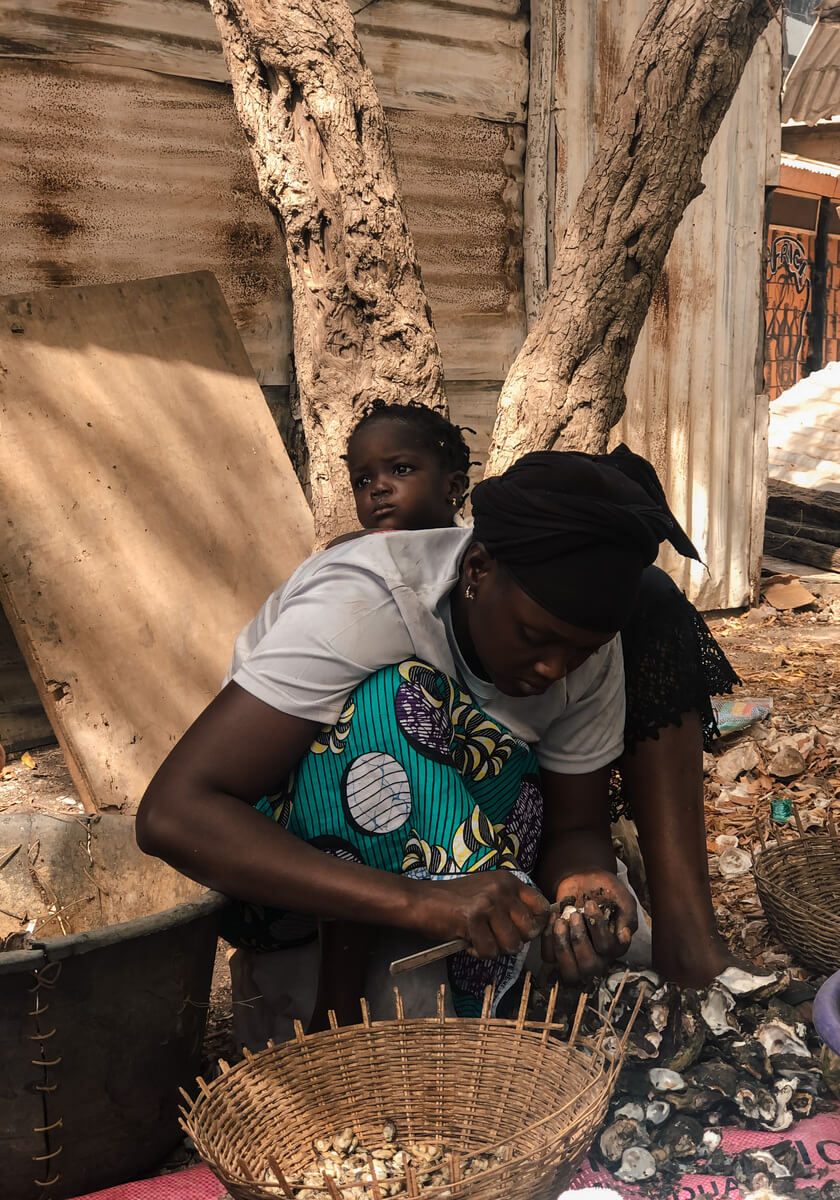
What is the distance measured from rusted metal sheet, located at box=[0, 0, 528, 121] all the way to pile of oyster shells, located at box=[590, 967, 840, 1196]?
3536 mm

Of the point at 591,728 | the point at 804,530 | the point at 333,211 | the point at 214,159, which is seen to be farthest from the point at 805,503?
the point at 591,728

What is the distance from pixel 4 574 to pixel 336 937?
1.98 metres

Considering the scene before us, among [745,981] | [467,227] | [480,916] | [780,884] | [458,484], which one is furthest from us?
[467,227]

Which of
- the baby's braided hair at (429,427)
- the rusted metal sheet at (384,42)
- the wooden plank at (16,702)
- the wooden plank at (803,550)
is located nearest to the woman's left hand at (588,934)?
the baby's braided hair at (429,427)

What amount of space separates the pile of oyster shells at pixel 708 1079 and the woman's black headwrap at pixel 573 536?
75cm

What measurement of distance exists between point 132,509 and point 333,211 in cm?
126

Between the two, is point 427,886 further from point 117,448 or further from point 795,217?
point 795,217

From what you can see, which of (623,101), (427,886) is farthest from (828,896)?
(623,101)

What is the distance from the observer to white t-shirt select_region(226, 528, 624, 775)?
1860 mm

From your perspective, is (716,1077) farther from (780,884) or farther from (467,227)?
(467,227)

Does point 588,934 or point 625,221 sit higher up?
point 625,221

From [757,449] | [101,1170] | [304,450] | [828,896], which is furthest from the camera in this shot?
[757,449]

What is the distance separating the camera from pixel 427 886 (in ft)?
5.96

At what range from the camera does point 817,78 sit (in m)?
9.51
